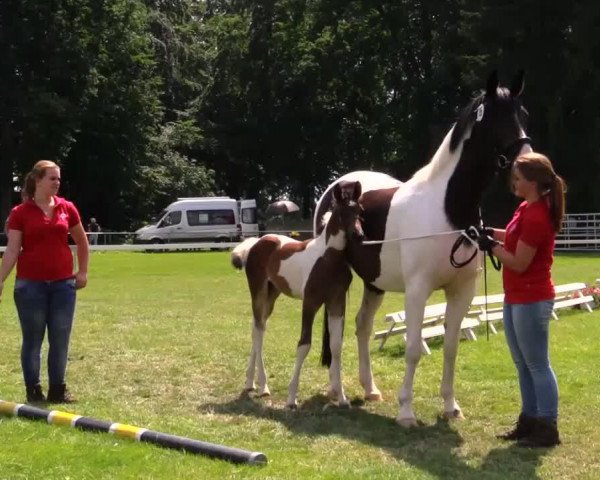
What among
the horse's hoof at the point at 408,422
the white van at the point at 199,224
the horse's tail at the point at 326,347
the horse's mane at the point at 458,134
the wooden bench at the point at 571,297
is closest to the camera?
the horse's mane at the point at 458,134

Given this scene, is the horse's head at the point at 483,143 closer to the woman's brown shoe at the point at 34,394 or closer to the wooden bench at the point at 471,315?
the wooden bench at the point at 471,315

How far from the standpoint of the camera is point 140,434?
672cm

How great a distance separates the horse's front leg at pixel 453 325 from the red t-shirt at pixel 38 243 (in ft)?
11.2

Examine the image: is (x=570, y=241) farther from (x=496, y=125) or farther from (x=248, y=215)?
(x=496, y=125)

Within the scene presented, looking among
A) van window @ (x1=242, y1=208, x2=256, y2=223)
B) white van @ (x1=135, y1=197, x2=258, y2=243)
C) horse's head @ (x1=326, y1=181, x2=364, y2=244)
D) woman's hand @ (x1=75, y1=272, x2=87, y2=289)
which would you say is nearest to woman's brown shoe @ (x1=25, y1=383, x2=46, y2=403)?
woman's hand @ (x1=75, y1=272, x2=87, y2=289)

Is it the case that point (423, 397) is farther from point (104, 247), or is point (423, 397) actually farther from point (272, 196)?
point (272, 196)

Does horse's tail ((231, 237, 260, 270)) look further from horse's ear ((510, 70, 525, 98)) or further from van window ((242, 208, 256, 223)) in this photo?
van window ((242, 208, 256, 223))

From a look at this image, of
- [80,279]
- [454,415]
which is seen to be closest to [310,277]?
[454,415]

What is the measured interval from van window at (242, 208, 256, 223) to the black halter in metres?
41.0

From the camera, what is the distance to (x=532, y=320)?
672cm

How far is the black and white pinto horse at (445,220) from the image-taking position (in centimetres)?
731

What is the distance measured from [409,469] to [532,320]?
1.38 m

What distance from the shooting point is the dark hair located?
6582 millimetres

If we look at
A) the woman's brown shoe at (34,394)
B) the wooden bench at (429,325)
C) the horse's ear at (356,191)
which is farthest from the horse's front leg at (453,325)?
the woman's brown shoe at (34,394)
